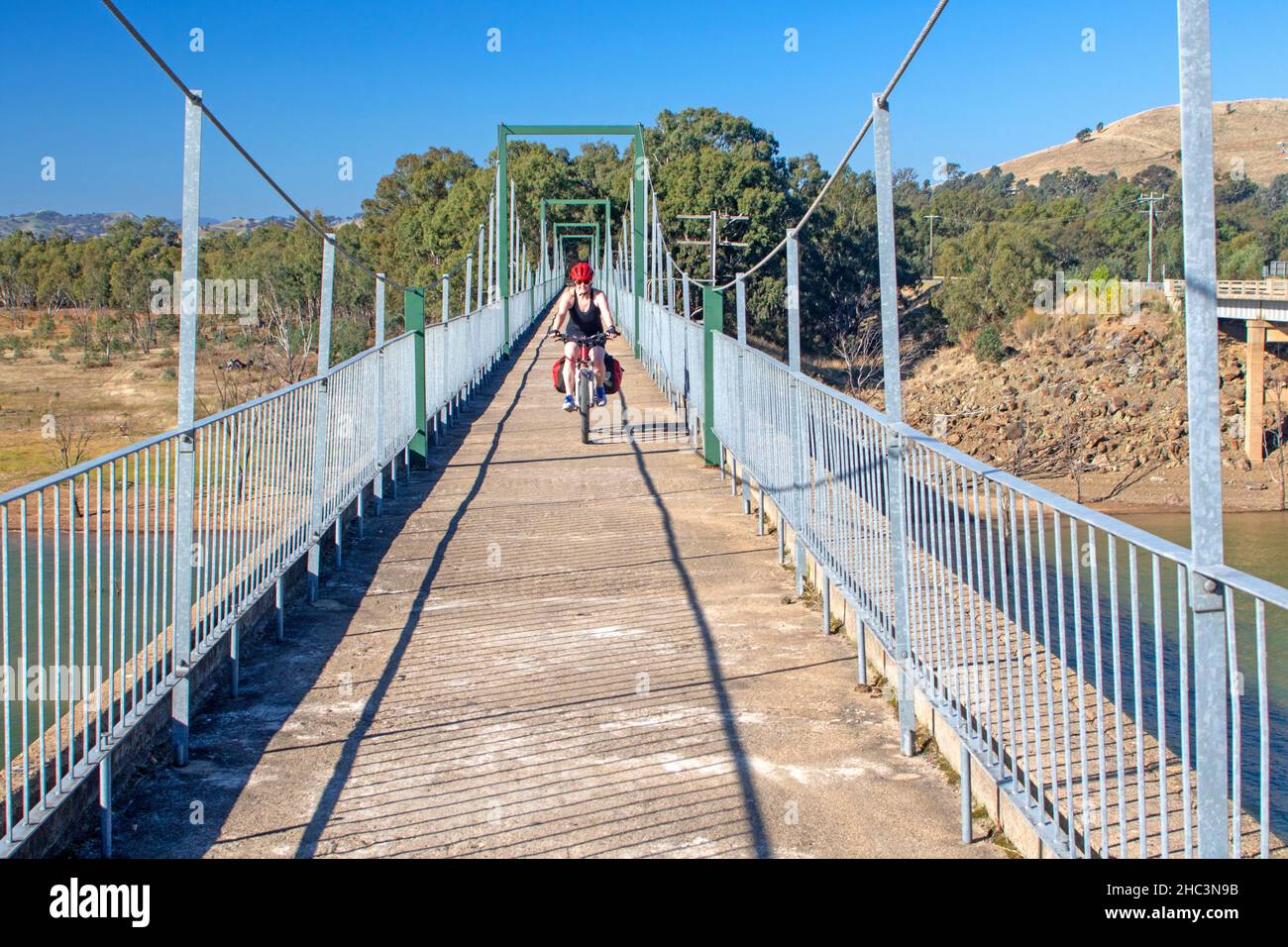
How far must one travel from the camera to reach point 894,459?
5059mm

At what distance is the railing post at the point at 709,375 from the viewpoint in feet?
41.1

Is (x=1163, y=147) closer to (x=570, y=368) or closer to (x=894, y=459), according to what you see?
(x=570, y=368)

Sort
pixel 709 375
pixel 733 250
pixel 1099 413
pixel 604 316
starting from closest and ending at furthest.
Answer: pixel 709 375
pixel 604 316
pixel 1099 413
pixel 733 250

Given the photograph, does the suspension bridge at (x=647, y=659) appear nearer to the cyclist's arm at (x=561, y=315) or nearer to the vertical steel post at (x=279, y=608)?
the vertical steel post at (x=279, y=608)

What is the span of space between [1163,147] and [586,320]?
5896 inches

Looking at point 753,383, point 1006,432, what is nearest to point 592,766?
point 753,383

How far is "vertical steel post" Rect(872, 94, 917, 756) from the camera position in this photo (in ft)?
16.5

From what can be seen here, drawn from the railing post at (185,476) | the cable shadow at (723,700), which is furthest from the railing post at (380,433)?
the railing post at (185,476)

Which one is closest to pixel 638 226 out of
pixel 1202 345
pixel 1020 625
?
pixel 1020 625

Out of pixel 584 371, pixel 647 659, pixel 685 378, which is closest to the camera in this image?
pixel 647 659

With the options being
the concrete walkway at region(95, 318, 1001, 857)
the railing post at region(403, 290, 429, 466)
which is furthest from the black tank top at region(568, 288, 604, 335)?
the concrete walkway at region(95, 318, 1001, 857)

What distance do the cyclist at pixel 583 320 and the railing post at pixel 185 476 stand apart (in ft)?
27.5
